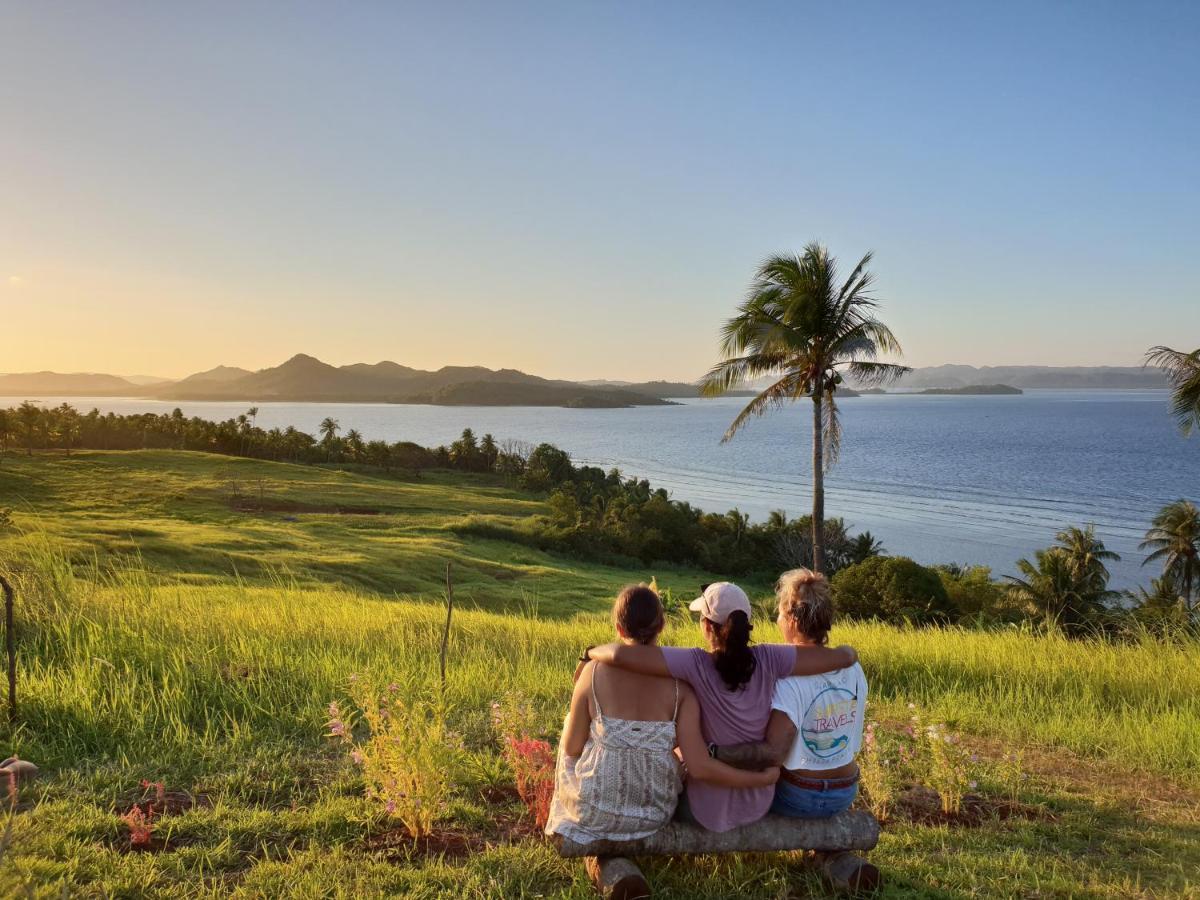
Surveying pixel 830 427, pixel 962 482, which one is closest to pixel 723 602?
pixel 830 427

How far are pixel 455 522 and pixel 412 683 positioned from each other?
166 feet

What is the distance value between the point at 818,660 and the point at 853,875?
1119mm

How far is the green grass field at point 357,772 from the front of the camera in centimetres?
407

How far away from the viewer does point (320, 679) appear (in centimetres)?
732

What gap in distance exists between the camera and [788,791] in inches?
159

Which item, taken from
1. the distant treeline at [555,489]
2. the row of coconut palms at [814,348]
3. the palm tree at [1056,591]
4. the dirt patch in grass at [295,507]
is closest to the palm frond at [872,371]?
the row of coconut palms at [814,348]

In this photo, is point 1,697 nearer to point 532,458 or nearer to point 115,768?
point 115,768

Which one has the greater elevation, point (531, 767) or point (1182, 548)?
point (531, 767)

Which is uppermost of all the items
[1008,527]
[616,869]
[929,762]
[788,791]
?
[788,791]

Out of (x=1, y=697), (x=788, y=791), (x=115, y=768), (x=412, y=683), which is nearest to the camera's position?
(x=788, y=791)

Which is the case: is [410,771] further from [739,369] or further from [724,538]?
[724,538]

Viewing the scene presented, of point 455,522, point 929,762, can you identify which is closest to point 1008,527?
Result: point 455,522

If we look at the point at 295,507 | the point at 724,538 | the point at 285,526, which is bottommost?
the point at 724,538

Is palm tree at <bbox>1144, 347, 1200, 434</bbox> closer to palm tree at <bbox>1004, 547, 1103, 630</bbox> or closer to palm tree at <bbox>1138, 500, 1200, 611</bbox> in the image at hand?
palm tree at <bbox>1004, 547, 1103, 630</bbox>
